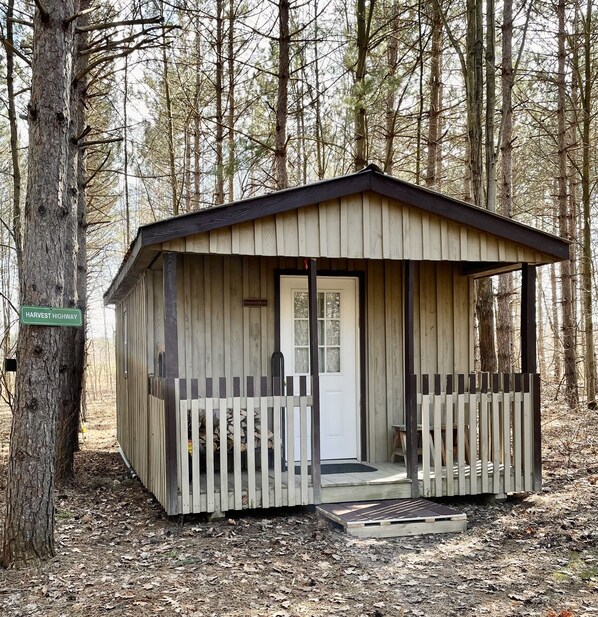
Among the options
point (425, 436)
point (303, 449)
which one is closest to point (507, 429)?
point (425, 436)

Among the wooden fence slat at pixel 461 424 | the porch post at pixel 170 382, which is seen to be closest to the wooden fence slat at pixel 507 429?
the wooden fence slat at pixel 461 424

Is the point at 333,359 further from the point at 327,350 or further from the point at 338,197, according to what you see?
the point at 338,197

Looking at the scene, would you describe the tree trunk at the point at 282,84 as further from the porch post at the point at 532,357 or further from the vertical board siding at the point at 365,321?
the porch post at the point at 532,357

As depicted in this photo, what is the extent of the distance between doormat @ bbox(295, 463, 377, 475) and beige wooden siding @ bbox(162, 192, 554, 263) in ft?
7.44

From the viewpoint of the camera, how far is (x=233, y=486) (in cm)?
602

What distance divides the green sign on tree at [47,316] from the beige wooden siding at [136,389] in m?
2.46

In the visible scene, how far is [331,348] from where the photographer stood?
24.3 ft

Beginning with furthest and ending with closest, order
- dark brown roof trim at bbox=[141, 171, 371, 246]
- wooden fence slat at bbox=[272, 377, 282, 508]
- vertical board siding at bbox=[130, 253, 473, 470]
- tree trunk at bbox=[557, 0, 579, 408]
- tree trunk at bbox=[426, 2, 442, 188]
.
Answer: tree trunk at bbox=[557, 0, 579, 408]
tree trunk at bbox=[426, 2, 442, 188]
vertical board siding at bbox=[130, 253, 473, 470]
wooden fence slat at bbox=[272, 377, 282, 508]
dark brown roof trim at bbox=[141, 171, 371, 246]

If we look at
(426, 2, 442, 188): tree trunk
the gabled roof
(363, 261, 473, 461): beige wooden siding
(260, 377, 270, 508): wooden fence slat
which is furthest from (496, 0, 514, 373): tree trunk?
(260, 377, 270, 508): wooden fence slat

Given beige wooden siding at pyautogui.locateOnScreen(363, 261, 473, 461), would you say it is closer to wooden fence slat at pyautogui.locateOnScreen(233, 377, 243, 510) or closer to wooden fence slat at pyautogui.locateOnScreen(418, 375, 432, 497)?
wooden fence slat at pyautogui.locateOnScreen(418, 375, 432, 497)

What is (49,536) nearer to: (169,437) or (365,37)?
A: (169,437)

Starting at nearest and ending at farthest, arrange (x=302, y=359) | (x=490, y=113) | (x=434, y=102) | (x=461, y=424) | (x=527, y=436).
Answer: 1. (x=461, y=424)
2. (x=527, y=436)
3. (x=302, y=359)
4. (x=490, y=113)
5. (x=434, y=102)

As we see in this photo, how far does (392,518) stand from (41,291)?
3351 mm

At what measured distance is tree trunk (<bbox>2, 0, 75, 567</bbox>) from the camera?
178 inches
